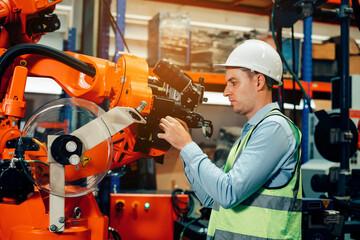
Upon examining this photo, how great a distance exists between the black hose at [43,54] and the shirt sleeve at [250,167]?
0.64 meters

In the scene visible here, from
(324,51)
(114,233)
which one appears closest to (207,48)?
(324,51)

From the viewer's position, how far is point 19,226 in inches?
57.2

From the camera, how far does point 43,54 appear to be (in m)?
1.57

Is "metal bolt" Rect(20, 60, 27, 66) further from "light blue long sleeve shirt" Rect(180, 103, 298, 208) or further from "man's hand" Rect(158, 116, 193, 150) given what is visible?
"light blue long sleeve shirt" Rect(180, 103, 298, 208)

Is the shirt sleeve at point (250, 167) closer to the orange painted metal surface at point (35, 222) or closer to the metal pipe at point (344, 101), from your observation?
the orange painted metal surface at point (35, 222)

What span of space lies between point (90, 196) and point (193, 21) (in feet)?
12.5

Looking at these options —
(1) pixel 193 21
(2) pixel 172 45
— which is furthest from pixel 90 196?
(1) pixel 193 21

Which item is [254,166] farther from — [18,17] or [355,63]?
[355,63]

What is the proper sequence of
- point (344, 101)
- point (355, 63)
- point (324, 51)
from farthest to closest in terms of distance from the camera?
1. point (355, 63)
2. point (324, 51)
3. point (344, 101)

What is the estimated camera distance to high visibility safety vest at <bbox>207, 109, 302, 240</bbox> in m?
1.39

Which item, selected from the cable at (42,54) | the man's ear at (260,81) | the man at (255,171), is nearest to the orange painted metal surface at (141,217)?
the man at (255,171)

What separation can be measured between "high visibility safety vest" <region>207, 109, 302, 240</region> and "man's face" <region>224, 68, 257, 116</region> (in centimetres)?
13

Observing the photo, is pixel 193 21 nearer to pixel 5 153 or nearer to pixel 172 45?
pixel 172 45

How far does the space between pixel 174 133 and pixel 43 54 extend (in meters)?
0.66
